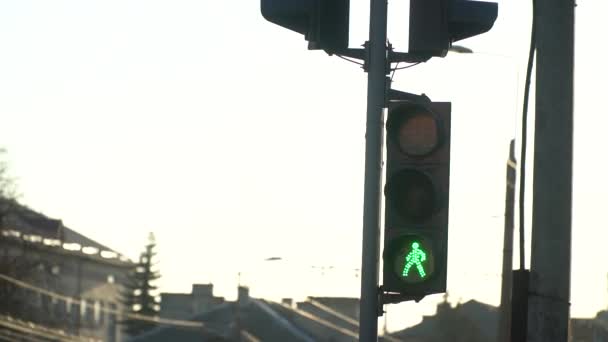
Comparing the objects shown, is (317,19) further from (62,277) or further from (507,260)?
(62,277)

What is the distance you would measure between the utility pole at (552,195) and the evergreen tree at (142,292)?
122 meters

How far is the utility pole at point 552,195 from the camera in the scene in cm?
731

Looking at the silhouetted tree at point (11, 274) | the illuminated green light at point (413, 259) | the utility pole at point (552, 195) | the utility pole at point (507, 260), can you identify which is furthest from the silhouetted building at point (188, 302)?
the utility pole at point (552, 195)

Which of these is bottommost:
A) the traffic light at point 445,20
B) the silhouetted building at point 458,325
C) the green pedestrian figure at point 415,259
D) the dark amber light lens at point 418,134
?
the silhouetted building at point 458,325

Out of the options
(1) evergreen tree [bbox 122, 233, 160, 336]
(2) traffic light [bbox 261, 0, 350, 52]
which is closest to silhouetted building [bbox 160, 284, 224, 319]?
(1) evergreen tree [bbox 122, 233, 160, 336]

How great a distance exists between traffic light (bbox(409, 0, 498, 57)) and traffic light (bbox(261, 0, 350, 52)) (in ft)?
1.45

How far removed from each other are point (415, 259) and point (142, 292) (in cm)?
12456

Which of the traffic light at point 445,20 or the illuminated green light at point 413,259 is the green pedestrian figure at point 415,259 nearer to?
the illuminated green light at point 413,259

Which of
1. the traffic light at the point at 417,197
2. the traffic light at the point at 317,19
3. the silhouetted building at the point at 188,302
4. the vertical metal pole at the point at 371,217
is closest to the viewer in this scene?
the traffic light at the point at 417,197

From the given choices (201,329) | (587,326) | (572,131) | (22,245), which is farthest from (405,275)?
(201,329)

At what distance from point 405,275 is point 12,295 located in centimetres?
7011

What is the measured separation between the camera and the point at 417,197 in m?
8.06

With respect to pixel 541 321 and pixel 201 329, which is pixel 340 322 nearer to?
pixel 201 329

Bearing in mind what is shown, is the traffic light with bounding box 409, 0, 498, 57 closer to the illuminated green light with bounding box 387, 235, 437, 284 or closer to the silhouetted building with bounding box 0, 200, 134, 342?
the illuminated green light with bounding box 387, 235, 437, 284
